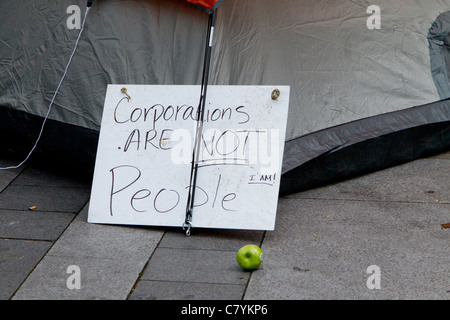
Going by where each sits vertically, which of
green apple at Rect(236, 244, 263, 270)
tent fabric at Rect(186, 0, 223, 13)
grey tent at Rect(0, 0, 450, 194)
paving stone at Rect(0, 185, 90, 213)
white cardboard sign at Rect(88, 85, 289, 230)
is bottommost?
green apple at Rect(236, 244, 263, 270)

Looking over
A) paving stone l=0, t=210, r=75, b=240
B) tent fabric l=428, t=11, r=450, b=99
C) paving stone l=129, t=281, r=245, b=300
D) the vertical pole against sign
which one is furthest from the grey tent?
paving stone l=129, t=281, r=245, b=300

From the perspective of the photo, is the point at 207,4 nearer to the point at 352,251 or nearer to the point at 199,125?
the point at 199,125

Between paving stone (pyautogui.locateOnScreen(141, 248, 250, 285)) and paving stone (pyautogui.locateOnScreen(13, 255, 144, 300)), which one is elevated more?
paving stone (pyautogui.locateOnScreen(141, 248, 250, 285))

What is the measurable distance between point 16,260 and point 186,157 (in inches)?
45.9

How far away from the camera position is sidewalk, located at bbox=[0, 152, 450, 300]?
381cm

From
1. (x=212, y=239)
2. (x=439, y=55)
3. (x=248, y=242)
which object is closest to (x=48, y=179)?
(x=212, y=239)

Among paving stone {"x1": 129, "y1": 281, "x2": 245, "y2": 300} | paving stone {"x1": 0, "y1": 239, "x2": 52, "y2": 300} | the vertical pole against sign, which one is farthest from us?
the vertical pole against sign

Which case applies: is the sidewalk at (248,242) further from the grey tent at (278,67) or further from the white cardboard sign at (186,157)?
the grey tent at (278,67)

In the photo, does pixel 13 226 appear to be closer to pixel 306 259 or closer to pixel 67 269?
pixel 67 269

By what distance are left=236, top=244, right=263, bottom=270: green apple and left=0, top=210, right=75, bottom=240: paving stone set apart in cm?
120

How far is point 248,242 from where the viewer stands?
4.35 metres

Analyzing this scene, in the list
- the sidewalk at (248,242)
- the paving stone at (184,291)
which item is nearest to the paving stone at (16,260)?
the sidewalk at (248,242)

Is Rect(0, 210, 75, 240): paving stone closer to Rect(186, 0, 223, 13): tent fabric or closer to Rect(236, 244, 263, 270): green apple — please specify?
Rect(236, 244, 263, 270): green apple

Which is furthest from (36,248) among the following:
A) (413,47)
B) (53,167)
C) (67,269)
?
(413,47)
